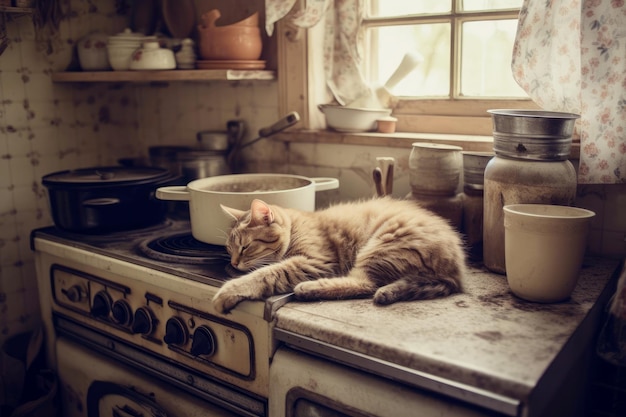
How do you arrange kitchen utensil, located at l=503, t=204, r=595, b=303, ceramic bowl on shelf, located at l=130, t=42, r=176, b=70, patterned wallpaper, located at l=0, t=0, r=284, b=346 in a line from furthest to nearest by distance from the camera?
patterned wallpaper, located at l=0, t=0, r=284, b=346
ceramic bowl on shelf, located at l=130, t=42, r=176, b=70
kitchen utensil, located at l=503, t=204, r=595, b=303

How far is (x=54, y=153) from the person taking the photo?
228cm

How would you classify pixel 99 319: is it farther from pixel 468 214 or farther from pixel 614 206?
pixel 614 206

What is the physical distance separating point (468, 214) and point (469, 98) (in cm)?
46

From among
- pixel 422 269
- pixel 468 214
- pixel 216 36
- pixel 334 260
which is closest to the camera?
pixel 422 269

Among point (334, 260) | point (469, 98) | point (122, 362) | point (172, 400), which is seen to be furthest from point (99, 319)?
point (469, 98)

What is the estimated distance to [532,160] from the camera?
4.42 ft

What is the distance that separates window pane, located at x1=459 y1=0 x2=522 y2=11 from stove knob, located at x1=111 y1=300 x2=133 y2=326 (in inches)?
52.0

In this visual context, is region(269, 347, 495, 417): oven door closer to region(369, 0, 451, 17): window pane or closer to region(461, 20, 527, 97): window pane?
region(461, 20, 527, 97): window pane

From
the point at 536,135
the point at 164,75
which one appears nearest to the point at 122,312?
the point at 164,75

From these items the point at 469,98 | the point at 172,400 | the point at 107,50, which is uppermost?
the point at 107,50

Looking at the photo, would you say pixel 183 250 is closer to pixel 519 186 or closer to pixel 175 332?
pixel 175 332

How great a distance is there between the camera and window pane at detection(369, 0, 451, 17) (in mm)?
1884

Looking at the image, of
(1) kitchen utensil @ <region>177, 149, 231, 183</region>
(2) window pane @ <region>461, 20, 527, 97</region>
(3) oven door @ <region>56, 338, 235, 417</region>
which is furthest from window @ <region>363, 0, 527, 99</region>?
(3) oven door @ <region>56, 338, 235, 417</region>

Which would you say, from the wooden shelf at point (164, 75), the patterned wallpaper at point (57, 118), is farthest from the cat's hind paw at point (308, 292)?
the patterned wallpaper at point (57, 118)
